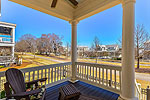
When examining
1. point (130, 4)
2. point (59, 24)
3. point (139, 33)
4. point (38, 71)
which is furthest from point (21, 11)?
point (139, 33)

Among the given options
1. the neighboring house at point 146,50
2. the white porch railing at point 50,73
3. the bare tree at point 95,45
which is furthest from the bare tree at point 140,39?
the white porch railing at point 50,73

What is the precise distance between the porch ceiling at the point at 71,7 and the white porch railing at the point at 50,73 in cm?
207

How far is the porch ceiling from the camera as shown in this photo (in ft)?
7.48

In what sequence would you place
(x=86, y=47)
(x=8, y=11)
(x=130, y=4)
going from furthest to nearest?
(x=86, y=47)
(x=8, y=11)
(x=130, y=4)

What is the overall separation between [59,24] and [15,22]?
1.76 meters

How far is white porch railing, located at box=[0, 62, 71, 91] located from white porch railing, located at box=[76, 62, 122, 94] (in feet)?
1.91

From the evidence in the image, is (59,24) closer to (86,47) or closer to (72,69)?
(86,47)

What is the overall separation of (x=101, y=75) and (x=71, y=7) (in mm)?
3150

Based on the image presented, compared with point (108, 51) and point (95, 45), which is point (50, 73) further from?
point (108, 51)

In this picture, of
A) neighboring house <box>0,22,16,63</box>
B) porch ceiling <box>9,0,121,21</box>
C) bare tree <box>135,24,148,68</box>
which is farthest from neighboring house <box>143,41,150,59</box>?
neighboring house <box>0,22,16,63</box>

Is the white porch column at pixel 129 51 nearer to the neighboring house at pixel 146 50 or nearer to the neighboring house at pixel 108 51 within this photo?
the neighboring house at pixel 146 50

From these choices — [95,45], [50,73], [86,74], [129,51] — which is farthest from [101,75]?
[50,73]

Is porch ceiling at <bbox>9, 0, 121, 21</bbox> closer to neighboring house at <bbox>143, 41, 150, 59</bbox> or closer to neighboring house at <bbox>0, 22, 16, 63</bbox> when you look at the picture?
neighboring house at <bbox>0, 22, 16, 63</bbox>

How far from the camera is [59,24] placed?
12.0 feet
